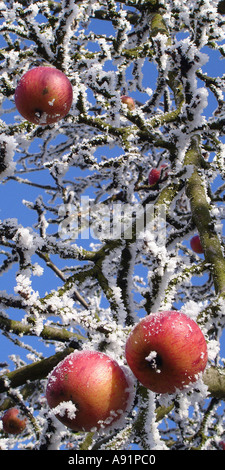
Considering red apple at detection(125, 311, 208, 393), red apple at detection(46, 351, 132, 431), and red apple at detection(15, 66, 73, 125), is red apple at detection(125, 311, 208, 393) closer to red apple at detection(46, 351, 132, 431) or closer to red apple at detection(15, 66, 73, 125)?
red apple at detection(46, 351, 132, 431)

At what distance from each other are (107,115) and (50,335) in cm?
170

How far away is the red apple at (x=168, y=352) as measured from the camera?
131 centimetres

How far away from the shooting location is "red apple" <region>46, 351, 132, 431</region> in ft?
4.47

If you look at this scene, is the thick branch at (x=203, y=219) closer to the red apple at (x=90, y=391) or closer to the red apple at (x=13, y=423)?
the red apple at (x=90, y=391)

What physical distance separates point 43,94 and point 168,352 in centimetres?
180

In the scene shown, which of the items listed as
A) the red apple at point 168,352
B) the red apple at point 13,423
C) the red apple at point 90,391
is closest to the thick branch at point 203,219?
the red apple at point 168,352

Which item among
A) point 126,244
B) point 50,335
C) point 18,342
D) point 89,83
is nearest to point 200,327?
point 50,335

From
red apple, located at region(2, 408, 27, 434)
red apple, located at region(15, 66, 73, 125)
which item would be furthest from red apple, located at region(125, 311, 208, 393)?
red apple, located at region(2, 408, 27, 434)

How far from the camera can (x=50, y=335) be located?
1.76 meters

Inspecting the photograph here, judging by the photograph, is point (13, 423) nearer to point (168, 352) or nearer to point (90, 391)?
point (90, 391)

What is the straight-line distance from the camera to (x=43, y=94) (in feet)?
7.72

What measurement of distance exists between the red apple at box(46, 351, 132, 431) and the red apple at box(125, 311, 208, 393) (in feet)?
0.37

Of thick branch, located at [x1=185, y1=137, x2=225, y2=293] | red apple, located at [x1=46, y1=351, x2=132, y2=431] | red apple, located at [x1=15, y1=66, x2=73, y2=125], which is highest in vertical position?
red apple, located at [x1=15, y1=66, x2=73, y2=125]

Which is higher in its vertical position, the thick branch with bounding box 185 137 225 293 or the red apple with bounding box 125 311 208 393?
the thick branch with bounding box 185 137 225 293
